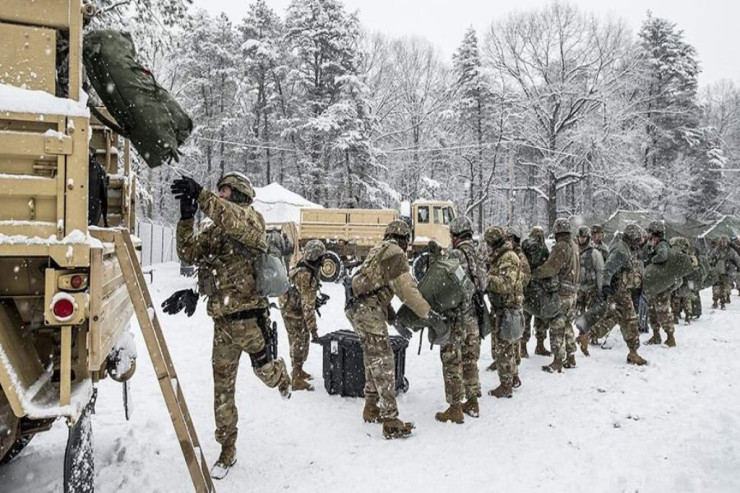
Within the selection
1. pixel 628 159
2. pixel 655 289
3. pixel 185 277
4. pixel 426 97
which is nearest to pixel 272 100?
pixel 426 97

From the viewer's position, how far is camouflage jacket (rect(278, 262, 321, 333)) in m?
6.36

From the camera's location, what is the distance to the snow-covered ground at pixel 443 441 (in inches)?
150

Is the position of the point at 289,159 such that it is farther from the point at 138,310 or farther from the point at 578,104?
the point at 138,310

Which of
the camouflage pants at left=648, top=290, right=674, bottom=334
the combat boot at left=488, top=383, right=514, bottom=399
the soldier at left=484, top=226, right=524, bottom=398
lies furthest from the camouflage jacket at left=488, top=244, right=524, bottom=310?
the camouflage pants at left=648, top=290, right=674, bottom=334

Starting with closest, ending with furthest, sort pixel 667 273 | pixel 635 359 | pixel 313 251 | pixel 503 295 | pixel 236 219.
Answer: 1. pixel 236 219
2. pixel 503 295
3. pixel 313 251
4. pixel 635 359
5. pixel 667 273

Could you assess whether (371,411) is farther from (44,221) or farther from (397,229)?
(44,221)

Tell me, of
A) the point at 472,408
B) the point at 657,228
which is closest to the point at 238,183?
the point at 472,408

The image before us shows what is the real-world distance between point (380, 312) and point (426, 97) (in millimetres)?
34035

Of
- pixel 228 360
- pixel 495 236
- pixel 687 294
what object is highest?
pixel 495 236

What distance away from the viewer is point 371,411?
517cm

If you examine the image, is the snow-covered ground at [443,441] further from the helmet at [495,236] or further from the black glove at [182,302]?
the helmet at [495,236]

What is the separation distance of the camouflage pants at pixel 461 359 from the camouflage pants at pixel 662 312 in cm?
507

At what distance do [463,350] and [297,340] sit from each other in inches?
81.2

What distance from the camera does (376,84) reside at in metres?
36.3
